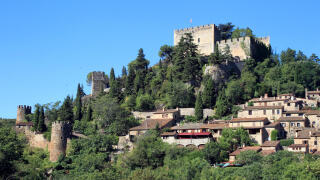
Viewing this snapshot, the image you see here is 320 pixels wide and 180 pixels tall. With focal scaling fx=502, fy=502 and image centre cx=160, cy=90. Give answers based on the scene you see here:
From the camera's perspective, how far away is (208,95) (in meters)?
74.8

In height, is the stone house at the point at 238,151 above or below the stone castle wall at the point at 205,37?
below

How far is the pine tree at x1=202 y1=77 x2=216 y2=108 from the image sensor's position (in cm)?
7438

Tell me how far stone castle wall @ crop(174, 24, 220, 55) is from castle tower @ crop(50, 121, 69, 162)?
3407cm

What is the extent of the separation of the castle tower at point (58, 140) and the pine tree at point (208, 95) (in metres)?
20.6

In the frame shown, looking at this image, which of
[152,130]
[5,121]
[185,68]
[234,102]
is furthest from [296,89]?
[5,121]

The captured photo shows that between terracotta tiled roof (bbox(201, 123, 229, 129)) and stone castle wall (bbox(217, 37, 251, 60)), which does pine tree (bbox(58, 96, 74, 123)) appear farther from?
stone castle wall (bbox(217, 37, 251, 60))

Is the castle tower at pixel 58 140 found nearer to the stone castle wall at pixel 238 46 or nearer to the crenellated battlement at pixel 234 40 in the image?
the stone castle wall at pixel 238 46

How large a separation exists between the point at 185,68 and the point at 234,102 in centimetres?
1131

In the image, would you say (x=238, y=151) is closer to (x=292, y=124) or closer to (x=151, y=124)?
(x=292, y=124)

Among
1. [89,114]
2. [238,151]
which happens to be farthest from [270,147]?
[89,114]

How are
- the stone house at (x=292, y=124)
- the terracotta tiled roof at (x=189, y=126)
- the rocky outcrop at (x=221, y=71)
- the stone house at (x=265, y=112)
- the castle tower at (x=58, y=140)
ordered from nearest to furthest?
the stone house at (x=292, y=124)
the stone house at (x=265, y=112)
the terracotta tiled roof at (x=189, y=126)
the castle tower at (x=58, y=140)
the rocky outcrop at (x=221, y=71)

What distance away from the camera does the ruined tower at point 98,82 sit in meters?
99.0

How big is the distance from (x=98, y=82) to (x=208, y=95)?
32692 millimetres

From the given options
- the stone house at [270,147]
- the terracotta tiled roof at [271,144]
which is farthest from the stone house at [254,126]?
the stone house at [270,147]
